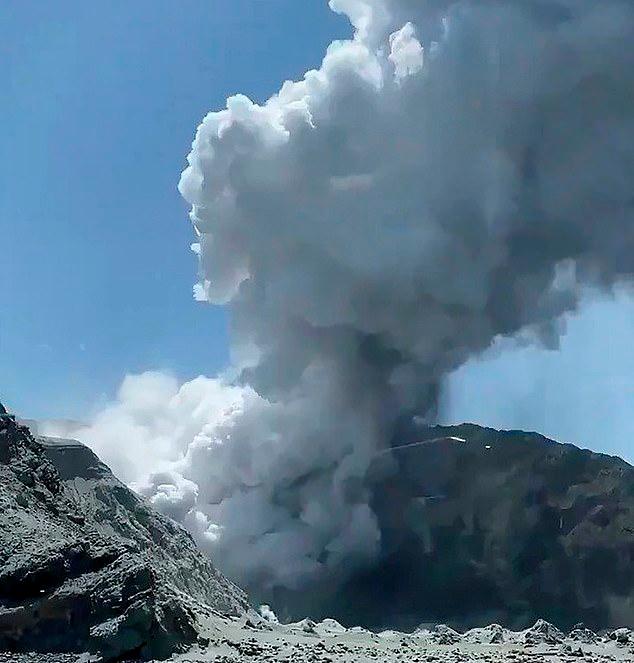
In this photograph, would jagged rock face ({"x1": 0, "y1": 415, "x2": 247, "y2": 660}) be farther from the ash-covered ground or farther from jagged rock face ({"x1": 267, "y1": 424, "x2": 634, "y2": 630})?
jagged rock face ({"x1": 267, "y1": 424, "x2": 634, "y2": 630})

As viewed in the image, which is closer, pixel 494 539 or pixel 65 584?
pixel 65 584

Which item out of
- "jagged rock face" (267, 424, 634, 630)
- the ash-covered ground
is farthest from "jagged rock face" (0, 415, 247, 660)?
"jagged rock face" (267, 424, 634, 630)

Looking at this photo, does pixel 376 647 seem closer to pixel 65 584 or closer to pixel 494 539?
pixel 65 584

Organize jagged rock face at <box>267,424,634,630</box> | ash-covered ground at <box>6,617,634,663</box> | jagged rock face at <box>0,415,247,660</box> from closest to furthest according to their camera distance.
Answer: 1. jagged rock face at <box>0,415,247,660</box>
2. ash-covered ground at <box>6,617,634,663</box>
3. jagged rock face at <box>267,424,634,630</box>

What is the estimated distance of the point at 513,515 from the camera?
320 feet

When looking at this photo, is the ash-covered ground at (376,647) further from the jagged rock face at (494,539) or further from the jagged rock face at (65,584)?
the jagged rock face at (494,539)

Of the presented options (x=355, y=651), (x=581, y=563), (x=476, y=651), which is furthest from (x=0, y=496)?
(x=581, y=563)

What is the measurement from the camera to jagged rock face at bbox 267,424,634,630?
8756cm

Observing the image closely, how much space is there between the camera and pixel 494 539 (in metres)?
96.2

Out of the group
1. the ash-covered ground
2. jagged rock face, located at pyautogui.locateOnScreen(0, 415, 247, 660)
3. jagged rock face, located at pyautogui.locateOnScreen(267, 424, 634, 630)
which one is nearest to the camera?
jagged rock face, located at pyautogui.locateOnScreen(0, 415, 247, 660)

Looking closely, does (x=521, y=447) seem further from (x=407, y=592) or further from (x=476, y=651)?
(x=476, y=651)

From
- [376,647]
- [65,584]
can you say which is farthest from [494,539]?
[65,584]

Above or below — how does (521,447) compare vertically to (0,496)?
above

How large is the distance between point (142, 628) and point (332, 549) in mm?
71438
